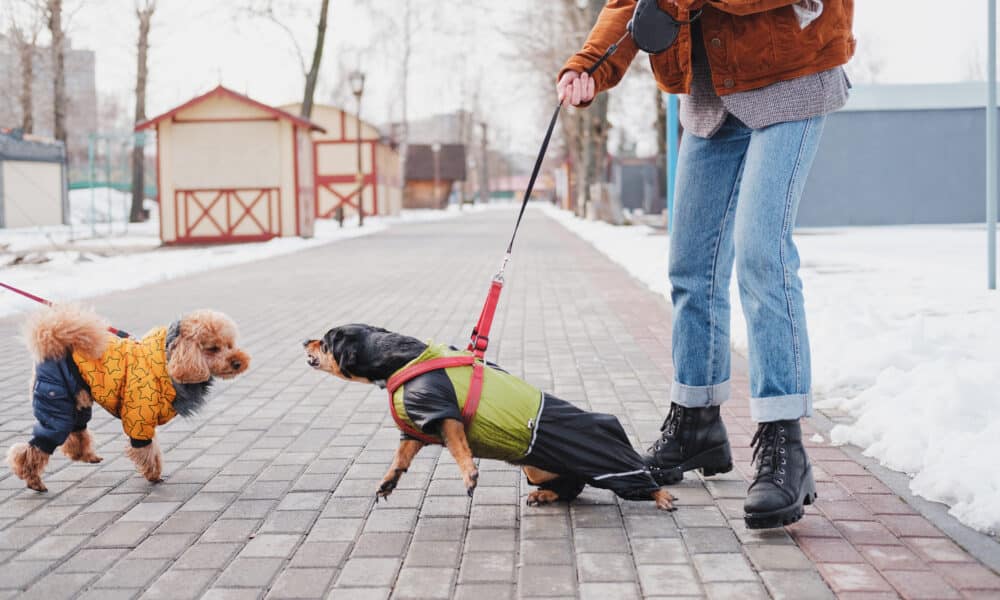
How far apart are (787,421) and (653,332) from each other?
5028mm

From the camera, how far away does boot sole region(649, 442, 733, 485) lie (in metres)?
3.88

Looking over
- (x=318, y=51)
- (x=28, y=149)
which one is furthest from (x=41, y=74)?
(x=318, y=51)

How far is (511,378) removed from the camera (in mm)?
3545

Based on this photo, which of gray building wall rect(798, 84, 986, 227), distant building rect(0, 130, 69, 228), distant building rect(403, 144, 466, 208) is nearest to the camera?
gray building wall rect(798, 84, 986, 227)

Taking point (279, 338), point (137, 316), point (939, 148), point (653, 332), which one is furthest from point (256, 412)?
point (939, 148)

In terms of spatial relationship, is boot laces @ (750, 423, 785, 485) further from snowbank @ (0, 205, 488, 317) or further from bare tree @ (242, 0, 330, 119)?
bare tree @ (242, 0, 330, 119)

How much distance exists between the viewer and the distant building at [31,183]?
105 ft

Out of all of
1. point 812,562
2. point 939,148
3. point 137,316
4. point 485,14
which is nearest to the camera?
point 812,562

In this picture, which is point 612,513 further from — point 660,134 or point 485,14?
point 660,134

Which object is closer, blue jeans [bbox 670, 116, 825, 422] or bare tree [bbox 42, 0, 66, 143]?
blue jeans [bbox 670, 116, 825, 422]

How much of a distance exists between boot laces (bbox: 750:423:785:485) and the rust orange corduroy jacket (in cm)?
111

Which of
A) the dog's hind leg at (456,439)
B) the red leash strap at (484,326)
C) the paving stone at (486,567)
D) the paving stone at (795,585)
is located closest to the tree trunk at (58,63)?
the red leash strap at (484,326)

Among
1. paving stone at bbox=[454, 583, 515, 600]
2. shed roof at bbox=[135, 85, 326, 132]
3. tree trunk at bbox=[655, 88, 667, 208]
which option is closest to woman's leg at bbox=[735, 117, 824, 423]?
paving stone at bbox=[454, 583, 515, 600]

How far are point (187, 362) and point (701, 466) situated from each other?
1917mm
